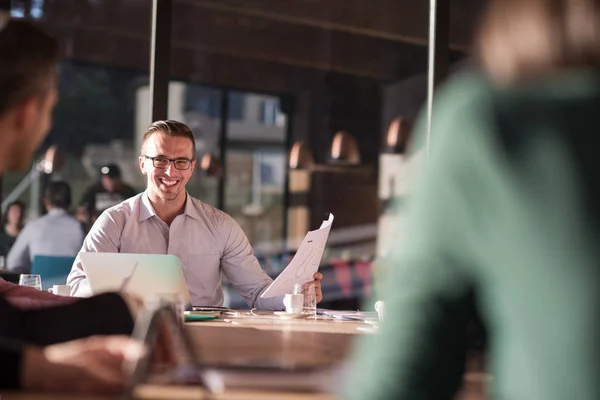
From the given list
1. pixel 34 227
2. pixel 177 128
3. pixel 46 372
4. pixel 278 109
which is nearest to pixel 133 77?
pixel 278 109

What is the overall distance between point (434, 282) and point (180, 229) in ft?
10.2

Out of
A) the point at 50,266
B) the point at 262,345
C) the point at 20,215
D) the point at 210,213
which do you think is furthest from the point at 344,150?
the point at 262,345

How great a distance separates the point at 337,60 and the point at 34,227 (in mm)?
7776

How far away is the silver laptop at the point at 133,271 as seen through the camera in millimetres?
2795

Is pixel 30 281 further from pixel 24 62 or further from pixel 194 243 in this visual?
pixel 24 62

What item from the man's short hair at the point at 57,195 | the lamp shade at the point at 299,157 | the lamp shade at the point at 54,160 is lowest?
the man's short hair at the point at 57,195

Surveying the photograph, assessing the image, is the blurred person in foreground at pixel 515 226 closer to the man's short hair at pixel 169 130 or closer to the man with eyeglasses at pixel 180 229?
the man with eyeglasses at pixel 180 229

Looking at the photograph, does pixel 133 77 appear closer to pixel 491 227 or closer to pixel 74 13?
pixel 74 13

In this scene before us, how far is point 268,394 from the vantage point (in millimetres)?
1527

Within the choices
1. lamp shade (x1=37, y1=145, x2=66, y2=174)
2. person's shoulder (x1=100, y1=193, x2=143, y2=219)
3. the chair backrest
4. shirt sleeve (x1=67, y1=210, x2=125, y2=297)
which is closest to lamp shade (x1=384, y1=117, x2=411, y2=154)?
lamp shade (x1=37, y1=145, x2=66, y2=174)

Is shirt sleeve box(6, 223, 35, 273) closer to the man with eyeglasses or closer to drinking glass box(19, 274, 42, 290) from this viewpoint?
the man with eyeglasses

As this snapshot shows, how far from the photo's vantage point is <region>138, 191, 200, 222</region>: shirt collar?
4.03 m

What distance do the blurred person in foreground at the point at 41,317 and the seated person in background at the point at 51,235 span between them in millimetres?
5061

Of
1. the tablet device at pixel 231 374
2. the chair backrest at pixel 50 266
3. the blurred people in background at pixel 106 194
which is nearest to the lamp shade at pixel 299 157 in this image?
the blurred people in background at pixel 106 194
